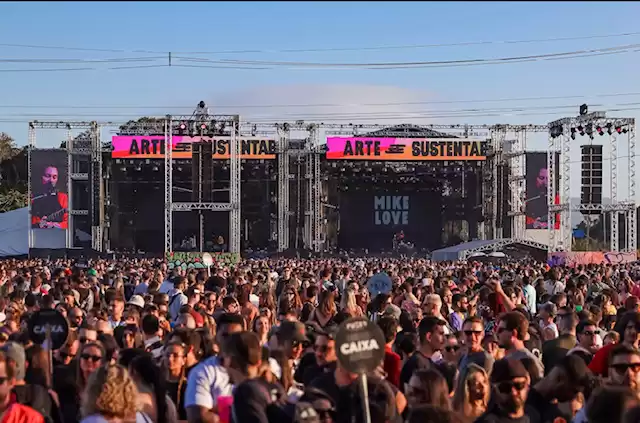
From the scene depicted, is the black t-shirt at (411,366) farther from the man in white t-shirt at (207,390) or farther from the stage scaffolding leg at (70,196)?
the stage scaffolding leg at (70,196)

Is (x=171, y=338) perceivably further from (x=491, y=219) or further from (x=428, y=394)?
(x=491, y=219)

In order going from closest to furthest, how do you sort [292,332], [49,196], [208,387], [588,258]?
[208,387] < [292,332] < [588,258] < [49,196]

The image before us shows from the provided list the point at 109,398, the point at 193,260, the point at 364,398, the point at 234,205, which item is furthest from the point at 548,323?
the point at 234,205

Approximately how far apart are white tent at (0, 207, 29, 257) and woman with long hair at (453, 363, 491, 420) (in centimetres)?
5686

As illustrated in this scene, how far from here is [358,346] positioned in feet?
19.7

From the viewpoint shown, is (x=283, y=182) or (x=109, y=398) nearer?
(x=109, y=398)

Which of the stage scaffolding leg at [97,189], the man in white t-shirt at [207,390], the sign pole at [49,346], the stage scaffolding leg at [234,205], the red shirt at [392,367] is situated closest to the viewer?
the man in white t-shirt at [207,390]

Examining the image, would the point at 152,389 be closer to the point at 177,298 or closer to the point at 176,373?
the point at 176,373

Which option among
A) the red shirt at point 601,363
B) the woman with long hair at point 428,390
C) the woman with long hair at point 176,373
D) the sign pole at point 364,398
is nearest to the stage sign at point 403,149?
the red shirt at point 601,363

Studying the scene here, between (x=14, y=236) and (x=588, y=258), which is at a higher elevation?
(x=588, y=258)

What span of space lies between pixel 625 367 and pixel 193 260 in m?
26.1

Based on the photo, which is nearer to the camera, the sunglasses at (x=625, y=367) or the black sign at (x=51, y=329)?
the sunglasses at (x=625, y=367)

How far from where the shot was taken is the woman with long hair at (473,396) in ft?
21.7

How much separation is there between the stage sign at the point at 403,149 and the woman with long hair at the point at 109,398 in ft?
164
